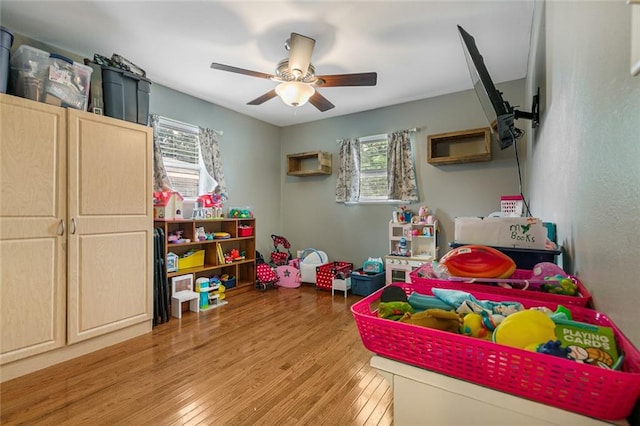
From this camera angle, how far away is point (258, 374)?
199 centimetres

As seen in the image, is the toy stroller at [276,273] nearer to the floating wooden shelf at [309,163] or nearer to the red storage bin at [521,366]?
the floating wooden shelf at [309,163]

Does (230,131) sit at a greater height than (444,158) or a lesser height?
greater

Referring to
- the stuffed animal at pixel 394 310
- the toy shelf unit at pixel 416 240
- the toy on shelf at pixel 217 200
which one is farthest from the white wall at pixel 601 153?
the toy on shelf at pixel 217 200

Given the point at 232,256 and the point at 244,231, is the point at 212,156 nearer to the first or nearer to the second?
the point at 244,231

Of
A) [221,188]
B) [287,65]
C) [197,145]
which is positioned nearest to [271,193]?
[221,188]

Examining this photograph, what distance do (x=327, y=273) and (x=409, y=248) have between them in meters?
1.17

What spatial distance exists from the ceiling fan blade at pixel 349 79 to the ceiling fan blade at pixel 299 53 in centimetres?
17

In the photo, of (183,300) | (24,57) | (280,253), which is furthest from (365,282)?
(24,57)

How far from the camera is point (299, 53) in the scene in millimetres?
2273

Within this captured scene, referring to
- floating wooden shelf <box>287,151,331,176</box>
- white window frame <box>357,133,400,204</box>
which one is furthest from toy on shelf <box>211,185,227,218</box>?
white window frame <box>357,133,400,204</box>

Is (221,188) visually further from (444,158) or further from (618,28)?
(618,28)

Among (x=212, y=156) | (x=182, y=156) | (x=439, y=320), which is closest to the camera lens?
(x=439, y=320)

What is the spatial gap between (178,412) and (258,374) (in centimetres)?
53

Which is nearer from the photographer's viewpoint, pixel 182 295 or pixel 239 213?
pixel 182 295
